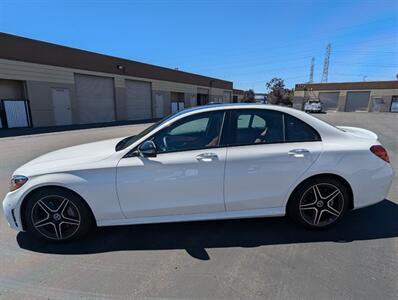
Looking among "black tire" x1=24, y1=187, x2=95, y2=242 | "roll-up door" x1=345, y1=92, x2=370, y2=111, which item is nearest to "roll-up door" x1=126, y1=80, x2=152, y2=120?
"black tire" x1=24, y1=187, x2=95, y2=242

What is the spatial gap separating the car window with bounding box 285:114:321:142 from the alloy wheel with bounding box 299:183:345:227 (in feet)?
1.99

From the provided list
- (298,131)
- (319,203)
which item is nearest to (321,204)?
(319,203)

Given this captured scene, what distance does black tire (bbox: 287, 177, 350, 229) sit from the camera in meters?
3.10

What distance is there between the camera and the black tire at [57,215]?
287cm

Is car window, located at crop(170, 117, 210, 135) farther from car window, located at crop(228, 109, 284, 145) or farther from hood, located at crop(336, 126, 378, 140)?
hood, located at crop(336, 126, 378, 140)

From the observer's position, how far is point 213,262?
2.65 metres

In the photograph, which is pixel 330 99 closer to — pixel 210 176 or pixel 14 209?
pixel 210 176

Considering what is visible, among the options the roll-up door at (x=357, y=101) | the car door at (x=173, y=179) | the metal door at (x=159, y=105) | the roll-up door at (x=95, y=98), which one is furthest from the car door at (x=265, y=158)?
the roll-up door at (x=357, y=101)

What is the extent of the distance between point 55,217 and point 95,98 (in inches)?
864

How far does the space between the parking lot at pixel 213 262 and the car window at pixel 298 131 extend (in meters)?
1.20

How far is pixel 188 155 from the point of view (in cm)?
289

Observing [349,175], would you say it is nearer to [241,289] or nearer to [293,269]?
[293,269]

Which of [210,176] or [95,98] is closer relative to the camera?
[210,176]

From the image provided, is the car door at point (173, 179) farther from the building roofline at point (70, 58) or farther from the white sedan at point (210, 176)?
the building roofline at point (70, 58)
